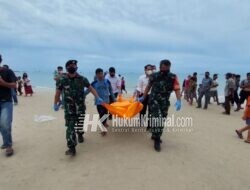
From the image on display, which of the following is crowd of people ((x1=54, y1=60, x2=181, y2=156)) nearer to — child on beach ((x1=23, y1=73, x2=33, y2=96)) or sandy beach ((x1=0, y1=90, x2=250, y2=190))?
sandy beach ((x1=0, y1=90, x2=250, y2=190))

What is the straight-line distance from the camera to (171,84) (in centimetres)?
544

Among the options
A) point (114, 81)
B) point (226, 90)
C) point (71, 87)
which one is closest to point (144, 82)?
point (114, 81)

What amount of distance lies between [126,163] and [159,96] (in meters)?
1.47

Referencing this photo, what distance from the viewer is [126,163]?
494 cm

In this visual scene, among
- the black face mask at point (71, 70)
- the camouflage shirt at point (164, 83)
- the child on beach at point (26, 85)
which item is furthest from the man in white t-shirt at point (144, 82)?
the child on beach at point (26, 85)

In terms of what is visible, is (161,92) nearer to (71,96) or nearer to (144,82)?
(144,82)

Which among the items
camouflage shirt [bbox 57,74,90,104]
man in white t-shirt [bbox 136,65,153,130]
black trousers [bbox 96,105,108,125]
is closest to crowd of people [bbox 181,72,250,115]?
man in white t-shirt [bbox 136,65,153,130]

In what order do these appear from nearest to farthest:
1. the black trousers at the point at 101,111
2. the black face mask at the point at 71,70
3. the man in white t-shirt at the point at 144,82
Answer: the black face mask at the point at 71,70 < the black trousers at the point at 101,111 < the man in white t-shirt at the point at 144,82

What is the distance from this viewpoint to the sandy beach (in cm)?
426

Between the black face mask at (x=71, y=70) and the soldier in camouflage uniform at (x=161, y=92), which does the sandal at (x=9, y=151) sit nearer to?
the black face mask at (x=71, y=70)

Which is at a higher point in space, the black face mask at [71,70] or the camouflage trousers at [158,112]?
the black face mask at [71,70]

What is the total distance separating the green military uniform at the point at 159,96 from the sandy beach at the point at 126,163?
576 mm

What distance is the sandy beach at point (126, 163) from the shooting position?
4262 millimetres

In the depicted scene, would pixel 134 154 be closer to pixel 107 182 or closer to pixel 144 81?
pixel 107 182
